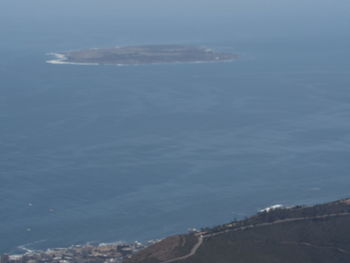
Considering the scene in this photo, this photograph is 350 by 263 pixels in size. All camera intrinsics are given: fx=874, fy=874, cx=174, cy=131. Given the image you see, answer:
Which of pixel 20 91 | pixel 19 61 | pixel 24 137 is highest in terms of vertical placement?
pixel 19 61

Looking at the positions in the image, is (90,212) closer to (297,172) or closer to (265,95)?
(297,172)

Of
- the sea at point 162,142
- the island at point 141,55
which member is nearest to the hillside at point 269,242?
the sea at point 162,142

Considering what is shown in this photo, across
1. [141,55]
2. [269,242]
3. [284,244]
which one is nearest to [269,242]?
[269,242]

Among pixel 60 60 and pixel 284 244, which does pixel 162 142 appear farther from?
pixel 60 60

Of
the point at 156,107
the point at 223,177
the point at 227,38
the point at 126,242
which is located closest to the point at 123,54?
the point at 227,38

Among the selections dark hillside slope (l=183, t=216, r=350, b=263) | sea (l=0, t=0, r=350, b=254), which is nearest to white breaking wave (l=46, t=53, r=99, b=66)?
sea (l=0, t=0, r=350, b=254)

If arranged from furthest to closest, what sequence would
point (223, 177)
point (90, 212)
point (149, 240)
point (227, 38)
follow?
point (227, 38) < point (223, 177) < point (90, 212) < point (149, 240)
